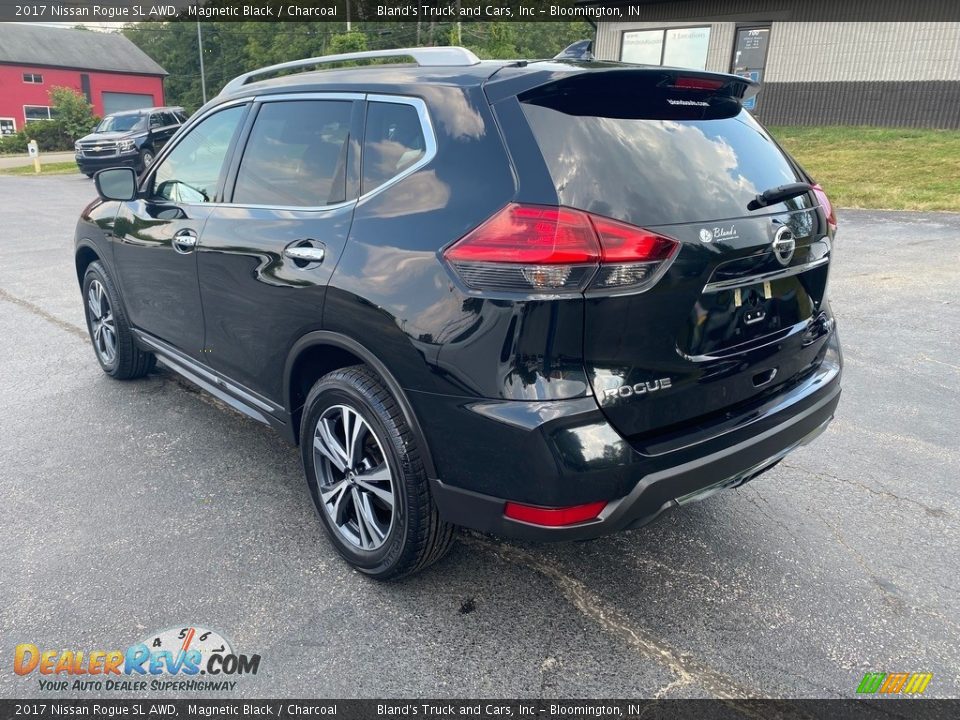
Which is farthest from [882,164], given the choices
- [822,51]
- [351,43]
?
[351,43]

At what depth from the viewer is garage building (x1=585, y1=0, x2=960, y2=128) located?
17.9 m

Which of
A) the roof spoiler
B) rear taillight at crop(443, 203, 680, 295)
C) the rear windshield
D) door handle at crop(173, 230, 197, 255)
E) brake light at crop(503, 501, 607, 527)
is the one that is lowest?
brake light at crop(503, 501, 607, 527)

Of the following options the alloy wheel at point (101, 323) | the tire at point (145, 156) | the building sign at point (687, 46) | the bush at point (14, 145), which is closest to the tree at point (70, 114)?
the bush at point (14, 145)

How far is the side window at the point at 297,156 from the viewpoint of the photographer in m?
2.90

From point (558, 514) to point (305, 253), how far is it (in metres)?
1.39

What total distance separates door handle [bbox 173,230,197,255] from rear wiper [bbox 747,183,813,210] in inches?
99.3

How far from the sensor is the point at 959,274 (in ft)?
24.8

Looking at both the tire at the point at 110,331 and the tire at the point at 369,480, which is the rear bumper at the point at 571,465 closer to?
the tire at the point at 369,480

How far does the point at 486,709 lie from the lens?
7.31 ft

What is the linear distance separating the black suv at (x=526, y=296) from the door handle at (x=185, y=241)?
41 centimetres

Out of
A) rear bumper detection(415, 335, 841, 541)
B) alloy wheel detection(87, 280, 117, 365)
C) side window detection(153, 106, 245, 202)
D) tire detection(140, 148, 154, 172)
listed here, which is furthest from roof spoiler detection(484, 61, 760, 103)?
tire detection(140, 148, 154, 172)

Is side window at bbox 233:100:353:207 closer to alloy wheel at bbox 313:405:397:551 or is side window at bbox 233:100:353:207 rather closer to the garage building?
alloy wheel at bbox 313:405:397:551

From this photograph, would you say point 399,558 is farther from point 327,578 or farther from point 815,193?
point 815,193

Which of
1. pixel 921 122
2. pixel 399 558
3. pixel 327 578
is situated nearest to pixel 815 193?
pixel 399 558
